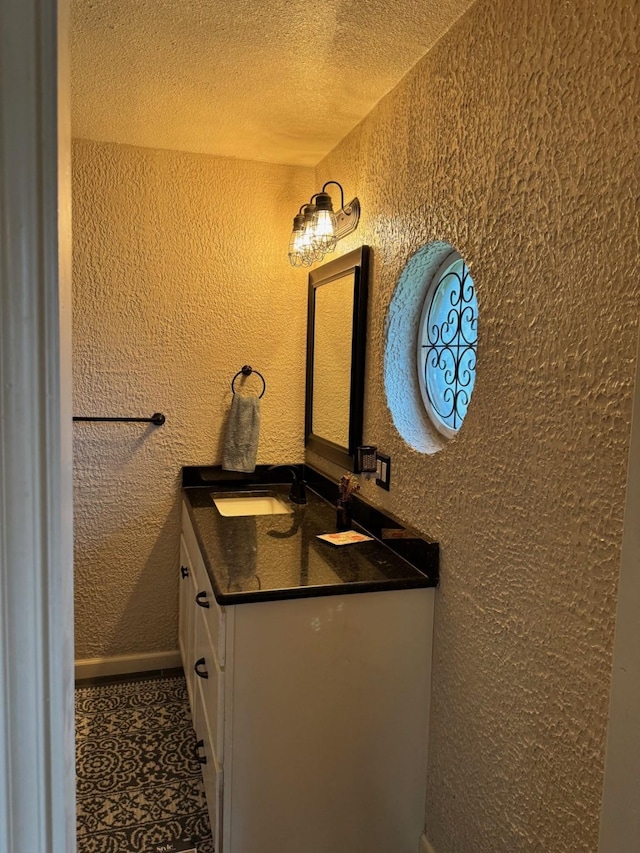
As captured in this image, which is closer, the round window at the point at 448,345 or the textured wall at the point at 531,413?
the textured wall at the point at 531,413

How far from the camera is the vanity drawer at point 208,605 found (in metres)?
1.51

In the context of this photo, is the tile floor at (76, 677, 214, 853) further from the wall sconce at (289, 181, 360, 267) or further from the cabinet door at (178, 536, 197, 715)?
the wall sconce at (289, 181, 360, 267)

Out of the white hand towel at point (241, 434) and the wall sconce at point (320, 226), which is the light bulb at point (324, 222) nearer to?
the wall sconce at point (320, 226)

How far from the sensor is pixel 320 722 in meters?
1.55

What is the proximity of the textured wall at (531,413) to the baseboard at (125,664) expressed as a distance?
146 centimetres

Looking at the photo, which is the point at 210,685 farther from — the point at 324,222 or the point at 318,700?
the point at 324,222

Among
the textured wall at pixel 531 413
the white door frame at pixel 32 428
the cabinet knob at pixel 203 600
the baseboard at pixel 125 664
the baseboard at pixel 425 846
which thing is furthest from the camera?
the baseboard at pixel 125 664

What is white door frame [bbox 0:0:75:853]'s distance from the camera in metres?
0.51

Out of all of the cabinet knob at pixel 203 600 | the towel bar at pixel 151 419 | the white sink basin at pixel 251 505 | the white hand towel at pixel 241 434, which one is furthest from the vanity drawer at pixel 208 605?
Result: the towel bar at pixel 151 419

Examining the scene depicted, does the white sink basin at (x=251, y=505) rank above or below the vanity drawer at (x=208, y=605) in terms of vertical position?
above

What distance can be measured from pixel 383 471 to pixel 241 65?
128cm

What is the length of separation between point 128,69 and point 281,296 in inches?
43.4

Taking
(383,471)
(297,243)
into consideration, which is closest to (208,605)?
(383,471)

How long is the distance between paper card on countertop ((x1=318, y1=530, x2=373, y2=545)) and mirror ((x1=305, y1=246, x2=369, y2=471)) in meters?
0.29
